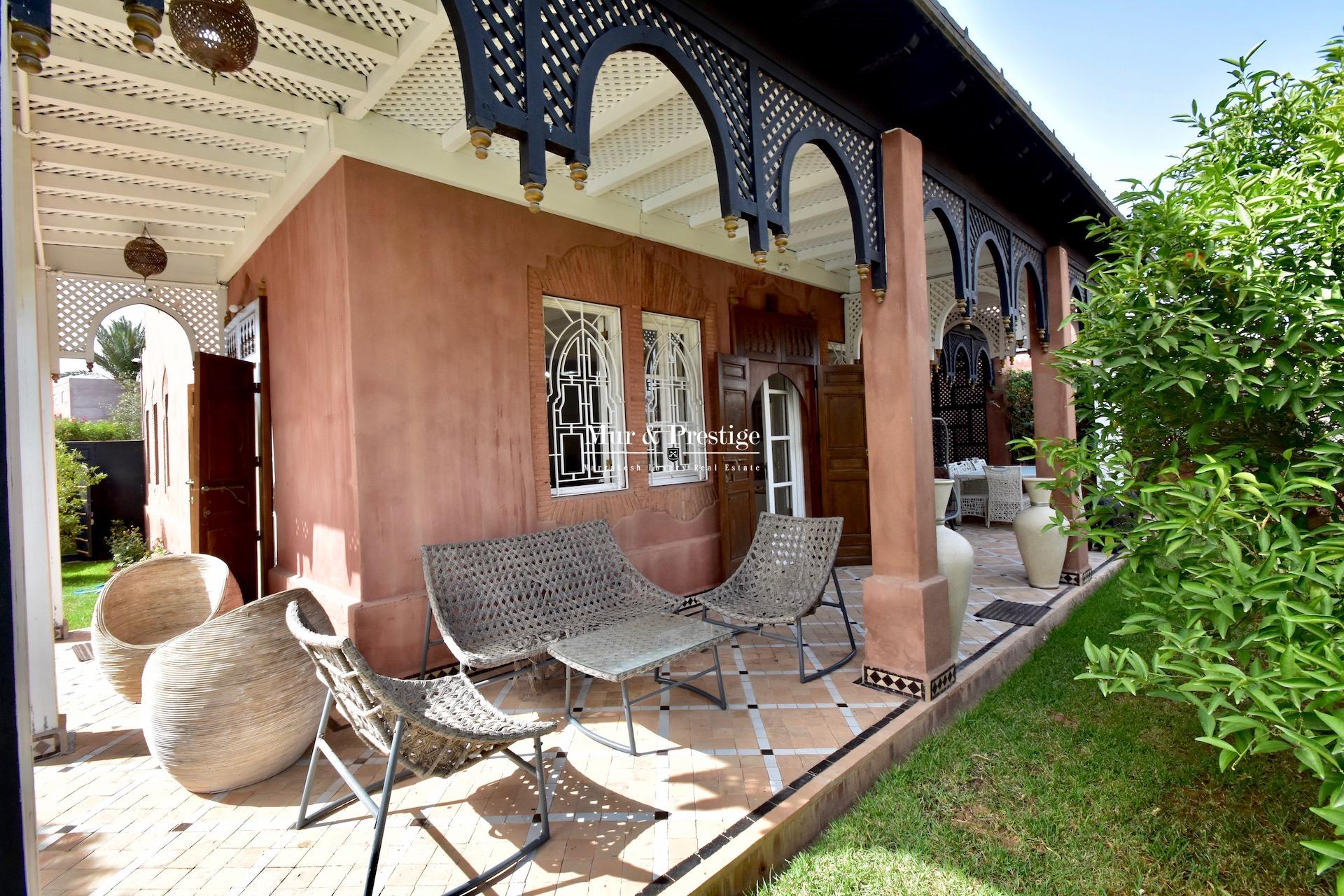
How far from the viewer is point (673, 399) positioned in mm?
5324

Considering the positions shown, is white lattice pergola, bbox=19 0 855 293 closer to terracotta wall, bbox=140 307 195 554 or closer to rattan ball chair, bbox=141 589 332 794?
terracotta wall, bbox=140 307 195 554

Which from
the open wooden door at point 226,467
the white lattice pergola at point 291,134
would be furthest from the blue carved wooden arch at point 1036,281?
the open wooden door at point 226,467

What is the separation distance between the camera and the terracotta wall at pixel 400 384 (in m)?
3.46

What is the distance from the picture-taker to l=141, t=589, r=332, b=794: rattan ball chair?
2.35 m

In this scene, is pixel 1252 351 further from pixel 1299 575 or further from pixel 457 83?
pixel 457 83

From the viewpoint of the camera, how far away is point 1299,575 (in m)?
1.54

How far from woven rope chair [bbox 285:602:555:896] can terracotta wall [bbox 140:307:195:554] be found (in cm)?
455

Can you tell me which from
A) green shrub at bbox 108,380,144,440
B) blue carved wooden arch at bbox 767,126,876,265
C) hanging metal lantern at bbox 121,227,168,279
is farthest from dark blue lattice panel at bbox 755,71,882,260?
green shrub at bbox 108,380,144,440

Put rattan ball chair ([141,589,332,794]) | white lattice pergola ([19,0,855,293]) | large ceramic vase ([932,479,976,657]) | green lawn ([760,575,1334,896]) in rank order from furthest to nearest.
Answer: large ceramic vase ([932,479,976,657]), white lattice pergola ([19,0,855,293]), rattan ball chair ([141,589,332,794]), green lawn ([760,575,1334,896])

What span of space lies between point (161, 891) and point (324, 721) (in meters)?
0.59

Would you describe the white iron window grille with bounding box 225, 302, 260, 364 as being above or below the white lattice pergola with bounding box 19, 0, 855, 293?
below

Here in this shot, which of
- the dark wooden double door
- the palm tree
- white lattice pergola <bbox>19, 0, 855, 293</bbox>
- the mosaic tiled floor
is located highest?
the palm tree

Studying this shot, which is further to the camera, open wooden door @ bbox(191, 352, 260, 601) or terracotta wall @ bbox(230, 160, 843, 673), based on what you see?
open wooden door @ bbox(191, 352, 260, 601)

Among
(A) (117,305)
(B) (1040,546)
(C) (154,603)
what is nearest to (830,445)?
(B) (1040,546)
